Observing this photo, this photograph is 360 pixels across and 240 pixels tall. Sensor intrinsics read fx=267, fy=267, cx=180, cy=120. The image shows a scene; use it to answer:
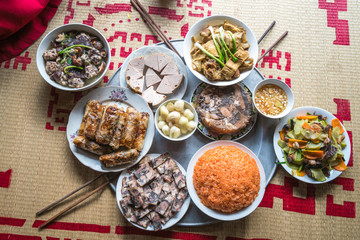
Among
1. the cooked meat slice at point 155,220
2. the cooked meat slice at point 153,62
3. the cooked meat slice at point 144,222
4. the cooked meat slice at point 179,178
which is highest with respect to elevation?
the cooked meat slice at point 153,62

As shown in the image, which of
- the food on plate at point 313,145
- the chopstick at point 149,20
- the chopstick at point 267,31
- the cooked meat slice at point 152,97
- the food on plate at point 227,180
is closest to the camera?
the food on plate at point 227,180

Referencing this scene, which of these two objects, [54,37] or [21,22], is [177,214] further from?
[21,22]

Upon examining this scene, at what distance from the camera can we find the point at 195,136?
9.49 feet

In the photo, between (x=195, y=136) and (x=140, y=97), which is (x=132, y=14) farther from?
(x=195, y=136)

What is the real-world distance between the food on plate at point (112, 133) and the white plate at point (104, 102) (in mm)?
62

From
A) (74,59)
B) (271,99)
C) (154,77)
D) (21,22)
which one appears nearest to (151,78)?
(154,77)

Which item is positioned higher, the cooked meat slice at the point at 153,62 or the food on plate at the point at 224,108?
the cooked meat slice at the point at 153,62

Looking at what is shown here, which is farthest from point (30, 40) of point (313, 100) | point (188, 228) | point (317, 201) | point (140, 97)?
point (317, 201)

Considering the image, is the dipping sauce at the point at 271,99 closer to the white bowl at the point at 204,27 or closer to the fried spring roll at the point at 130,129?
the white bowl at the point at 204,27

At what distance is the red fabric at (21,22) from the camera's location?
2834 millimetres

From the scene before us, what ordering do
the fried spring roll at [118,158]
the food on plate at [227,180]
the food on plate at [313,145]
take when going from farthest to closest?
the food on plate at [313,145]
the fried spring roll at [118,158]
the food on plate at [227,180]

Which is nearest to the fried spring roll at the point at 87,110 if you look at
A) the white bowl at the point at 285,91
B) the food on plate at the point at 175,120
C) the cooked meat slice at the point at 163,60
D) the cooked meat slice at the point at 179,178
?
the food on plate at the point at 175,120

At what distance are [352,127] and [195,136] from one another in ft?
6.08

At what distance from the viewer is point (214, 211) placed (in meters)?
2.63
